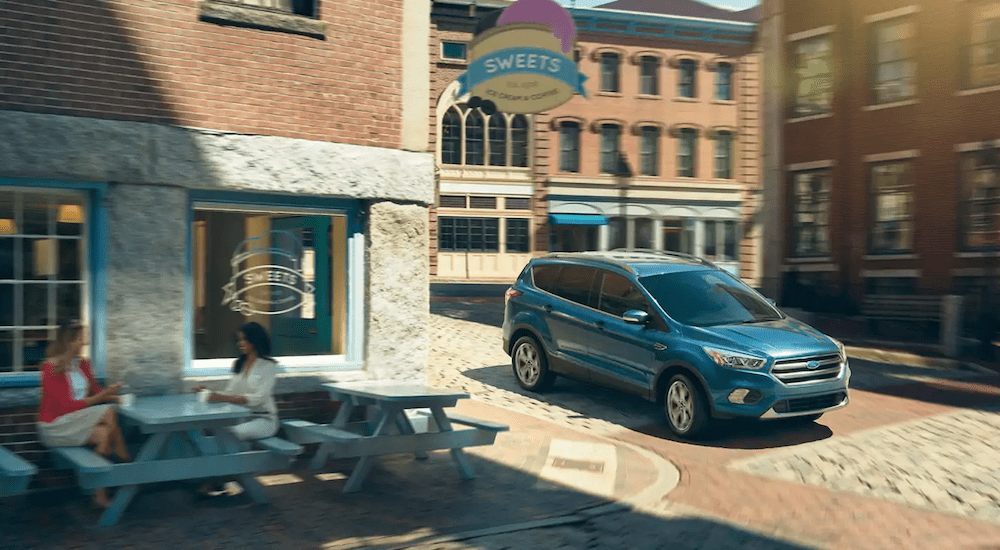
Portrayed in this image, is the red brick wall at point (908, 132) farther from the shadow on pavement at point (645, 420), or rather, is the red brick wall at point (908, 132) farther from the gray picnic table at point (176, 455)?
the gray picnic table at point (176, 455)

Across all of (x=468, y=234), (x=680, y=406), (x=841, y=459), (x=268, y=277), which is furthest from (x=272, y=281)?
(x=468, y=234)

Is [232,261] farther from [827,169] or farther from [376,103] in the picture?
[827,169]

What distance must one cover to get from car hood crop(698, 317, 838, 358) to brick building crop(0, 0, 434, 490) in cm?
318

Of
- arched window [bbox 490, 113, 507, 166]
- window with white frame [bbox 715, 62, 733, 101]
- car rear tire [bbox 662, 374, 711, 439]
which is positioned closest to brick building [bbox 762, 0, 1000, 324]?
car rear tire [bbox 662, 374, 711, 439]

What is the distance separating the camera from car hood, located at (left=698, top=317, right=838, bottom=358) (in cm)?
999

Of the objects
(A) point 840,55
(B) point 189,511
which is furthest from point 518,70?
(B) point 189,511

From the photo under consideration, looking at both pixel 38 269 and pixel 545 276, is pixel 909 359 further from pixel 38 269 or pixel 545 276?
pixel 38 269

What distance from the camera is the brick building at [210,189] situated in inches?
302

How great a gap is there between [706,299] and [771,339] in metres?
1.20

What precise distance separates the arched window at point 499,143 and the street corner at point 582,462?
30.6 meters

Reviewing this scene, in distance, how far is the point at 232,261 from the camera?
8867 millimetres

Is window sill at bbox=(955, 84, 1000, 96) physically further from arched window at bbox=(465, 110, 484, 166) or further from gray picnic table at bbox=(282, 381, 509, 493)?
arched window at bbox=(465, 110, 484, 166)

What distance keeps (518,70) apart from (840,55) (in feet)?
25.5

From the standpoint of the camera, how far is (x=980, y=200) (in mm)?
21109
